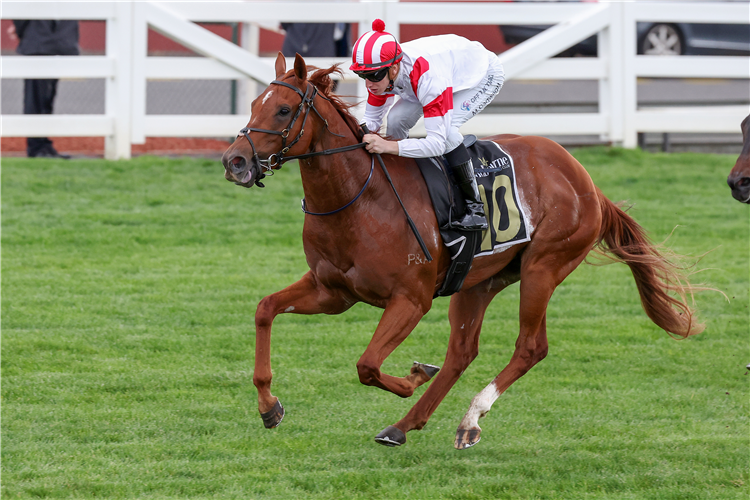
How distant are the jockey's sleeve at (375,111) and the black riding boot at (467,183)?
41cm

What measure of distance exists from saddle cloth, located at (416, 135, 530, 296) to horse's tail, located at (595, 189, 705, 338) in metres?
0.86

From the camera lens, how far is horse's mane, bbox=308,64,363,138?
474cm

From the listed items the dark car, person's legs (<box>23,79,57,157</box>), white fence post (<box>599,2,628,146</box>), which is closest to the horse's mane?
person's legs (<box>23,79,57,157</box>)

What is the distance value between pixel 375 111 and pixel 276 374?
1.98m

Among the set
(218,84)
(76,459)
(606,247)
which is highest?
(218,84)

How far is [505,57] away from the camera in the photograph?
10789 millimetres

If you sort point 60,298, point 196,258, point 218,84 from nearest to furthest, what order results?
point 60,298, point 196,258, point 218,84

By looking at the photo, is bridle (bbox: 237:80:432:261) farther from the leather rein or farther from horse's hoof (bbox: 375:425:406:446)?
horse's hoof (bbox: 375:425:406:446)

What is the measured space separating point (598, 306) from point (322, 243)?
12.5ft

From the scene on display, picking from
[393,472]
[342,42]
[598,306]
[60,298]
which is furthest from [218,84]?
[393,472]

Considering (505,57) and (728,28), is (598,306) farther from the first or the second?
(728,28)

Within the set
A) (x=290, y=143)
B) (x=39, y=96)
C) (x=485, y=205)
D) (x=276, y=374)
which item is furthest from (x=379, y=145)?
(x=39, y=96)

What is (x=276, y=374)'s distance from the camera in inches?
244

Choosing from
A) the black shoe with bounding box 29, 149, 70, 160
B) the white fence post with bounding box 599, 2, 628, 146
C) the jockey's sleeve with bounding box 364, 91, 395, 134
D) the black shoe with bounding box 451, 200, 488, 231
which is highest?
the white fence post with bounding box 599, 2, 628, 146
